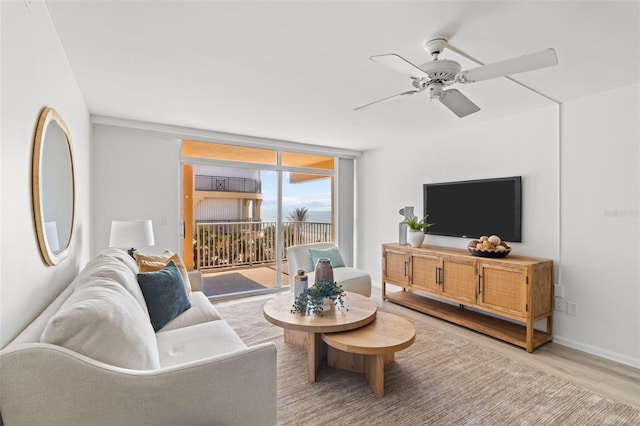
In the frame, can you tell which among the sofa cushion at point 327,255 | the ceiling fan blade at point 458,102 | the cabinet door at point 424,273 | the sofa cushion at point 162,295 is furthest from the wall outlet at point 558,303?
the sofa cushion at point 162,295

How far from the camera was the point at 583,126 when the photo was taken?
119 inches

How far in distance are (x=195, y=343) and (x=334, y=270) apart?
97.7 inches

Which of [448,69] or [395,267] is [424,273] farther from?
[448,69]

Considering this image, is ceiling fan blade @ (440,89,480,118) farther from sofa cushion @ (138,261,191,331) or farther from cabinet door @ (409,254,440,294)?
sofa cushion @ (138,261,191,331)

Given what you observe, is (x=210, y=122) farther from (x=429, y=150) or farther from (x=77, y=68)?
(x=429, y=150)

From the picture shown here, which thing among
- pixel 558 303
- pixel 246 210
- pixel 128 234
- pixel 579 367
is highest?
pixel 246 210

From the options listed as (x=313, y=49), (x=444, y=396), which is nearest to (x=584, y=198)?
(x=444, y=396)

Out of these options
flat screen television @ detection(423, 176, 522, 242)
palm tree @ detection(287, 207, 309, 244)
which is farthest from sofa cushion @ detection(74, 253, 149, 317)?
flat screen television @ detection(423, 176, 522, 242)

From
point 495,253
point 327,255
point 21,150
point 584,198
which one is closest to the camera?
point 21,150

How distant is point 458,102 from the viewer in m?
2.27

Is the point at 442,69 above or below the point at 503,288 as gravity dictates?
above

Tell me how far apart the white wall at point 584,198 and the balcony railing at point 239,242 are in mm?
2903

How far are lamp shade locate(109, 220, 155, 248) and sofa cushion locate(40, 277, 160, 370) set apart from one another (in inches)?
69.6

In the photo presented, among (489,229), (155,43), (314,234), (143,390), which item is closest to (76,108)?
(155,43)
